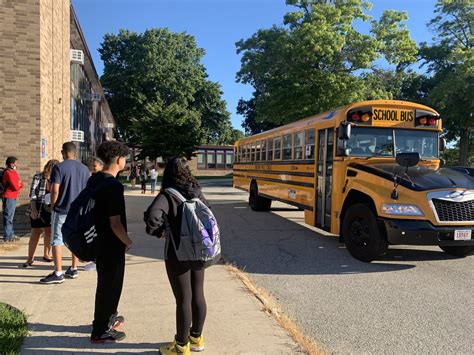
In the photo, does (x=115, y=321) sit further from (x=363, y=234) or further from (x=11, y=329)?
(x=363, y=234)

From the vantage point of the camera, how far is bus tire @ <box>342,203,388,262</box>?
627 centimetres

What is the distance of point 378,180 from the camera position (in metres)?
6.33

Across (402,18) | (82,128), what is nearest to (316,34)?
(402,18)

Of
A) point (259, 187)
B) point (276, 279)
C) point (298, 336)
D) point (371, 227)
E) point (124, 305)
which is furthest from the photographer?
point (259, 187)

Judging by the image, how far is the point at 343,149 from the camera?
24.1ft

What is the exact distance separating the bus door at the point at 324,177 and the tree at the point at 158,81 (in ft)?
104

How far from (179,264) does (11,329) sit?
1808 mm

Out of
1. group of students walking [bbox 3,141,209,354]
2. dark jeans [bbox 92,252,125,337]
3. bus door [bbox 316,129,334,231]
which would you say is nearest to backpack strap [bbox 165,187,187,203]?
group of students walking [bbox 3,141,209,354]

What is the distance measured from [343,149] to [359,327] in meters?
3.87

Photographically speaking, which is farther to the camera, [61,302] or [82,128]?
[82,128]

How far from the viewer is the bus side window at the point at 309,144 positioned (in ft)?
29.1

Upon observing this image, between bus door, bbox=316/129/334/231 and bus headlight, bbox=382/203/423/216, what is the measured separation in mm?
1911

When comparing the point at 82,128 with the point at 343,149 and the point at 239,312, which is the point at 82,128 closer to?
the point at 343,149

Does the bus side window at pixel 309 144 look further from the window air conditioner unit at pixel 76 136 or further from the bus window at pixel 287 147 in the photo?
the window air conditioner unit at pixel 76 136
